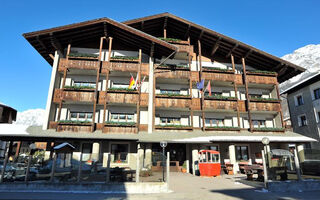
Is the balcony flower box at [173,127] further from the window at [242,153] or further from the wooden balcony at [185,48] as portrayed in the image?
the wooden balcony at [185,48]

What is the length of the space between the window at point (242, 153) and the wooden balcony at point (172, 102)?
7875 millimetres

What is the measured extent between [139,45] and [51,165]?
1664cm

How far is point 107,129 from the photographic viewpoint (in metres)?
19.8

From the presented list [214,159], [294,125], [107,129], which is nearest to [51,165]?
[107,129]

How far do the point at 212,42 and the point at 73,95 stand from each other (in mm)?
18139

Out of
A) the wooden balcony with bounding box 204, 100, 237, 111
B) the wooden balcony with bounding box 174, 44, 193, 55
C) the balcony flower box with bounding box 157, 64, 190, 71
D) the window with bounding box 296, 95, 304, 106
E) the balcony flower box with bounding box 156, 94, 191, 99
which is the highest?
the wooden balcony with bounding box 174, 44, 193, 55

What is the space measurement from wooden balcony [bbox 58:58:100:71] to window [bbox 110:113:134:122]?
5688 mm

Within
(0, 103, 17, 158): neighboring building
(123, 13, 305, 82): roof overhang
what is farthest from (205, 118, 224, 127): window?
(0, 103, 17, 158): neighboring building

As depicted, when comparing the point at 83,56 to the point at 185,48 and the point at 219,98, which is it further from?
the point at 219,98

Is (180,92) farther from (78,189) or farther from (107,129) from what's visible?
(78,189)

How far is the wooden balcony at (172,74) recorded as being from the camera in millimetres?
22828

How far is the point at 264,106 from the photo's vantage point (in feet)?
76.8

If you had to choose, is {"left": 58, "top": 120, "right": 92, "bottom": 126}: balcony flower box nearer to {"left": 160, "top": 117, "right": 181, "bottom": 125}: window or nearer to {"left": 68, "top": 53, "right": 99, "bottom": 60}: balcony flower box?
{"left": 68, "top": 53, "right": 99, "bottom": 60}: balcony flower box

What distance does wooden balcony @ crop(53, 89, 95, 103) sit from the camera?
20.3 meters
